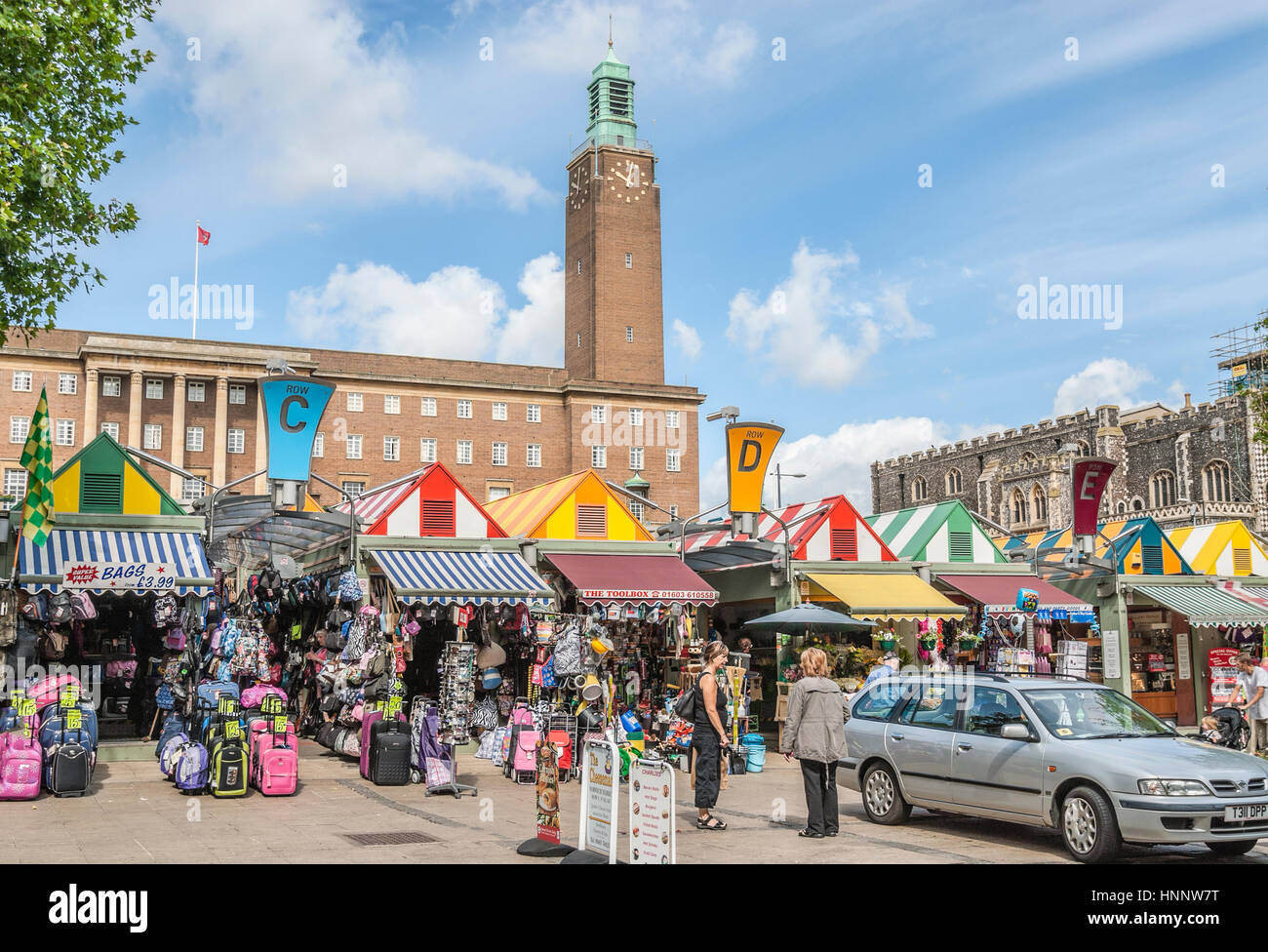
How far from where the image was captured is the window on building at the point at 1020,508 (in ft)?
229

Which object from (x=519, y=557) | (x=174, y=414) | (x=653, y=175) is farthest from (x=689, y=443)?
(x=519, y=557)

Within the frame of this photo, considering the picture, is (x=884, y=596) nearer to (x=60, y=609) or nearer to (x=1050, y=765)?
(x=1050, y=765)

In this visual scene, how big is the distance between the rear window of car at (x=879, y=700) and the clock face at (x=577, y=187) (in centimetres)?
6675

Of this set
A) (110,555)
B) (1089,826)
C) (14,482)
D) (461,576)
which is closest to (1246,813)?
(1089,826)

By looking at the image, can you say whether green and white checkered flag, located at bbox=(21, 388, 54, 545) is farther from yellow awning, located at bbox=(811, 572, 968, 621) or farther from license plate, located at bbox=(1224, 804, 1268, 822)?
license plate, located at bbox=(1224, 804, 1268, 822)

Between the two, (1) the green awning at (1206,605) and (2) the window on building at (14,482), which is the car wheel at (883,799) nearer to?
(1) the green awning at (1206,605)

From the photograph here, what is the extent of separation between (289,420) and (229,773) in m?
6.17

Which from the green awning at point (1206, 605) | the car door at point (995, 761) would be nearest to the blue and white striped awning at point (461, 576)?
the car door at point (995, 761)

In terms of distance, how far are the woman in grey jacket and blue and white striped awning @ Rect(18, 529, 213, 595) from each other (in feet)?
29.1

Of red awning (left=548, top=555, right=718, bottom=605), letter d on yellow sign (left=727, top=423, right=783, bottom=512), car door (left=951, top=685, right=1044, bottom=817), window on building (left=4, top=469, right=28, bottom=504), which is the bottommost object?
car door (left=951, top=685, right=1044, bottom=817)

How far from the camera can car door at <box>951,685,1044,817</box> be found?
1014cm

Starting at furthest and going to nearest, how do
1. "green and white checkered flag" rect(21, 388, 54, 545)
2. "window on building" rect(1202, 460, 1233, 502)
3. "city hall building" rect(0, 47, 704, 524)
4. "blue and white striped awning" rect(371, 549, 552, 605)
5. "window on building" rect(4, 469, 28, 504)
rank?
"city hall building" rect(0, 47, 704, 524) → "window on building" rect(4, 469, 28, 504) → "window on building" rect(1202, 460, 1233, 502) → "blue and white striped awning" rect(371, 549, 552, 605) → "green and white checkered flag" rect(21, 388, 54, 545)

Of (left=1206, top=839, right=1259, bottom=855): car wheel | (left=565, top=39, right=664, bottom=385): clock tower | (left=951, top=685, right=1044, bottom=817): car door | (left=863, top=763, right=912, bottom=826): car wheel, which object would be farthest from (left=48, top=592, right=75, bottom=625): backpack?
(left=565, top=39, right=664, bottom=385): clock tower
